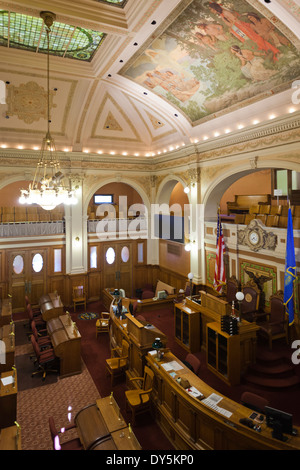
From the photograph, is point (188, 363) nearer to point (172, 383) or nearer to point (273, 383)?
point (172, 383)

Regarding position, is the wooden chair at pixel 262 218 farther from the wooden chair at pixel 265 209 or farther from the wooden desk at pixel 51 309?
the wooden desk at pixel 51 309

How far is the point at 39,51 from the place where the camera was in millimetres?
8641

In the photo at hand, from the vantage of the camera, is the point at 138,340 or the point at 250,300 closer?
the point at 138,340

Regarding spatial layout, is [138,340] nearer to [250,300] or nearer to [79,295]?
[250,300]

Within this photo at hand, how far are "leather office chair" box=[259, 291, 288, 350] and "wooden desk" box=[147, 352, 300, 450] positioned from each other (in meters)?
3.04

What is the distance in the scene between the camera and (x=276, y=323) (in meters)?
8.09

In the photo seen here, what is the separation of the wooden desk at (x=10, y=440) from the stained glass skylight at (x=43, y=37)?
344 inches

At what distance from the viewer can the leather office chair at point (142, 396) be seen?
6.01 metres

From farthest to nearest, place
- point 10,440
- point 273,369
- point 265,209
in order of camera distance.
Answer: point 265,209
point 273,369
point 10,440

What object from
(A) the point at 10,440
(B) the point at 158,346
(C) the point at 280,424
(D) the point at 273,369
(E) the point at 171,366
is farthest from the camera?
(D) the point at 273,369

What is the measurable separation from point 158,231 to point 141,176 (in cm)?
297

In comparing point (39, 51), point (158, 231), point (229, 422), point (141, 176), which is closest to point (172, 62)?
point (39, 51)

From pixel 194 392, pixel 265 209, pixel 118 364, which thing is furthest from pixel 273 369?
pixel 265 209

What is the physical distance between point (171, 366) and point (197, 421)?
1317 mm
